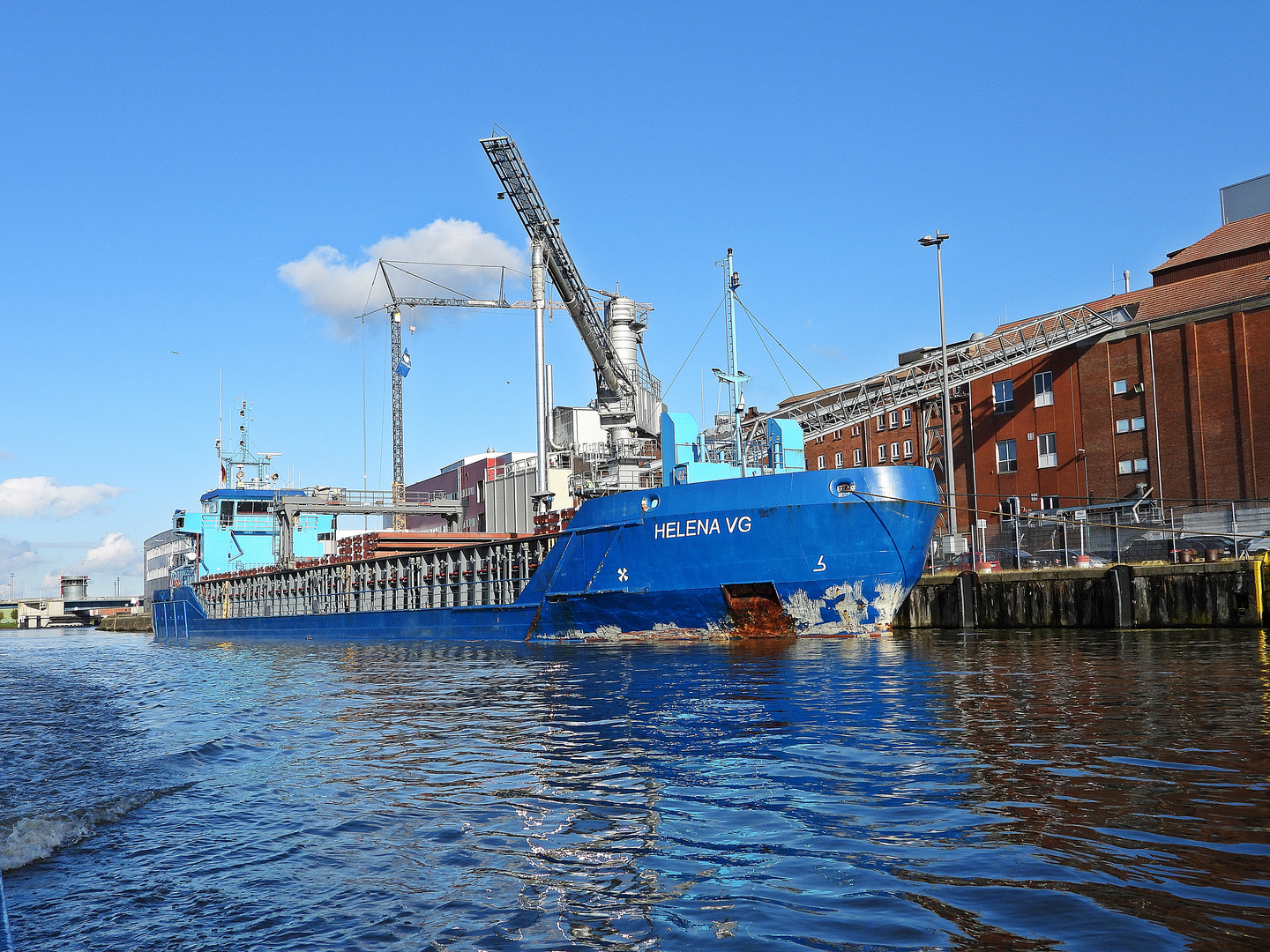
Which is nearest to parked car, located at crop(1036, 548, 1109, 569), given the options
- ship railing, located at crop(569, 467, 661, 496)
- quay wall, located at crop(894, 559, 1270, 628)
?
quay wall, located at crop(894, 559, 1270, 628)

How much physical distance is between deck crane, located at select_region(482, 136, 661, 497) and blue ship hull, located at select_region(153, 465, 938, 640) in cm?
602

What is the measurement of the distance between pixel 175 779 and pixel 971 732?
311 inches

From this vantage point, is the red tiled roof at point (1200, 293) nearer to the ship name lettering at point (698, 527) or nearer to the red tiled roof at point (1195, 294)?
the red tiled roof at point (1195, 294)

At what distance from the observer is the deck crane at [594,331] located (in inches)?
1313

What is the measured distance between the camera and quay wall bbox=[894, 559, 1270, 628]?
77.8ft

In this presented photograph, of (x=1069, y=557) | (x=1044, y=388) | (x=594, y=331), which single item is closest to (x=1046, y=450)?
(x=1044, y=388)

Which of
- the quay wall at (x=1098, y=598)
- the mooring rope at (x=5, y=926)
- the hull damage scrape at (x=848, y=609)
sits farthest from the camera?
the quay wall at (x=1098, y=598)

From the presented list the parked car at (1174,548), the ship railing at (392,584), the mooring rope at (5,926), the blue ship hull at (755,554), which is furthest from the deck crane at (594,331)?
the mooring rope at (5,926)

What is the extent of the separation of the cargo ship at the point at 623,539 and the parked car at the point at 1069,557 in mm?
7082

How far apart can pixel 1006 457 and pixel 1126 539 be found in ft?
36.7

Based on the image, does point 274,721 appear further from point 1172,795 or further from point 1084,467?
point 1084,467

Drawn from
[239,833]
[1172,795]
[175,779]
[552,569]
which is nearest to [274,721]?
[175,779]

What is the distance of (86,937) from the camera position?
5094 millimetres

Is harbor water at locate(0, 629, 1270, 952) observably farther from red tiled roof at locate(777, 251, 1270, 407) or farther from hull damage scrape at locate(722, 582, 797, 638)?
red tiled roof at locate(777, 251, 1270, 407)
